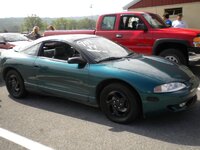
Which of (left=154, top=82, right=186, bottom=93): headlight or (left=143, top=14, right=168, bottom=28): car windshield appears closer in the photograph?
(left=154, top=82, right=186, bottom=93): headlight

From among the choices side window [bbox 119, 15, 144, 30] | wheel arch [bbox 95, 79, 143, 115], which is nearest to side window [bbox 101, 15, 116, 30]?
side window [bbox 119, 15, 144, 30]

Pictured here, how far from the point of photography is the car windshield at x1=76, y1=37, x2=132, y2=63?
505 cm

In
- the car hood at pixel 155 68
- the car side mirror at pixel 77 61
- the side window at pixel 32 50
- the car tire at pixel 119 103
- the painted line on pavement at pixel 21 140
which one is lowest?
the painted line on pavement at pixel 21 140

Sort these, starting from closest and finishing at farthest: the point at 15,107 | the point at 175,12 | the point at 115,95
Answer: the point at 115,95
the point at 15,107
the point at 175,12

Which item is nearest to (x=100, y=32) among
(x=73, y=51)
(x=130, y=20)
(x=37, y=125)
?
(x=130, y=20)

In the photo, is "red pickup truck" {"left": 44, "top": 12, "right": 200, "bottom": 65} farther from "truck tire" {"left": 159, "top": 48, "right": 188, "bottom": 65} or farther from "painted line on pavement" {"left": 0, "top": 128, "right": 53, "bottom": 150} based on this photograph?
"painted line on pavement" {"left": 0, "top": 128, "right": 53, "bottom": 150}

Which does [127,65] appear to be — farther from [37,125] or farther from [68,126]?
[37,125]

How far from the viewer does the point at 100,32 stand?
8875mm

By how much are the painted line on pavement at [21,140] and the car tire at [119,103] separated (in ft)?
4.01

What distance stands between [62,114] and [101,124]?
2.94 feet

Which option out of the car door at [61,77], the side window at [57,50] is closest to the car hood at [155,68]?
the car door at [61,77]

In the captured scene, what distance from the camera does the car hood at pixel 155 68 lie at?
4383mm

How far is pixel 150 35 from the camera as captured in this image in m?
8.07

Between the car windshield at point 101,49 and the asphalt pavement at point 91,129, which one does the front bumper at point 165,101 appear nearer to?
the asphalt pavement at point 91,129
